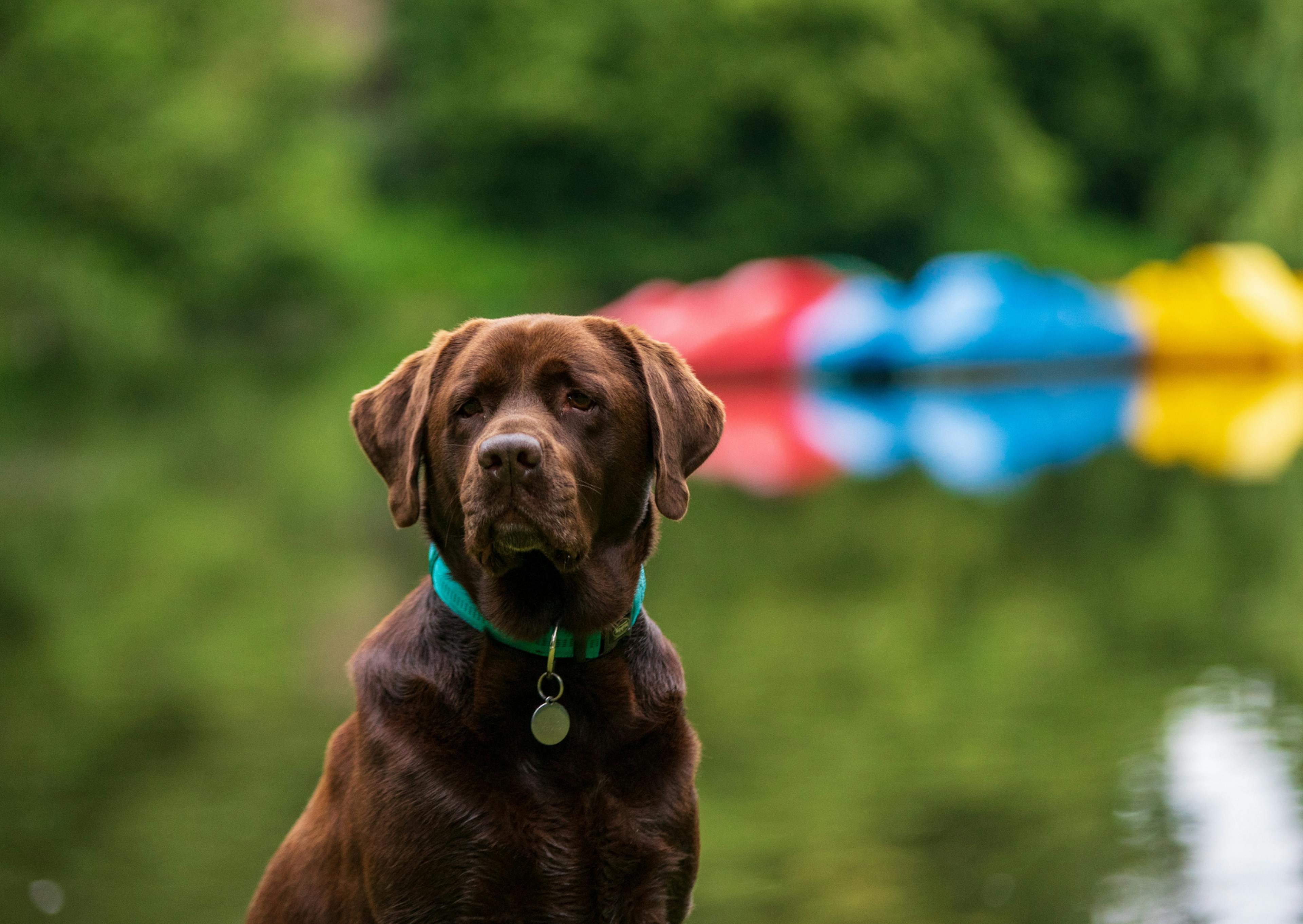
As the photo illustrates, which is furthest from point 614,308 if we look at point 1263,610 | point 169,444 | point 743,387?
point 1263,610

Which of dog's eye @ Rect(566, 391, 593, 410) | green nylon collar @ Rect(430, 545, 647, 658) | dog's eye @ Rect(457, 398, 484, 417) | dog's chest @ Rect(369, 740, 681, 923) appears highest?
dog's eye @ Rect(566, 391, 593, 410)

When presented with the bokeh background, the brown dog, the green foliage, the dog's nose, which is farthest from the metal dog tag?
the green foliage

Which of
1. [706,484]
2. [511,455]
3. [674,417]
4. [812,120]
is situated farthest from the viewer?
[812,120]

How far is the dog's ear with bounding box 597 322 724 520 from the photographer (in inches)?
141

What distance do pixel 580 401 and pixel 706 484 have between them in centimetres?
1130

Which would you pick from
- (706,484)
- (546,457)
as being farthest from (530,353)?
(706,484)

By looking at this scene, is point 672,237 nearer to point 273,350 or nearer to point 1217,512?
point 273,350

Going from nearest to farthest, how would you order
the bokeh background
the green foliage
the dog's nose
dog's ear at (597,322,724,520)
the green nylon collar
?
the dog's nose → the green nylon collar → dog's ear at (597,322,724,520) → the bokeh background → the green foliage

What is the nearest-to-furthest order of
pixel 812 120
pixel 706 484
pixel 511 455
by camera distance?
pixel 511 455
pixel 706 484
pixel 812 120

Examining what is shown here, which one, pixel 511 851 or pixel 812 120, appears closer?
pixel 511 851

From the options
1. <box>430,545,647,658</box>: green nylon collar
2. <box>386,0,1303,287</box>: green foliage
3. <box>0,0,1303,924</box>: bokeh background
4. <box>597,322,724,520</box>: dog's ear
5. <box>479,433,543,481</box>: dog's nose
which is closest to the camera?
<box>479,433,543,481</box>: dog's nose

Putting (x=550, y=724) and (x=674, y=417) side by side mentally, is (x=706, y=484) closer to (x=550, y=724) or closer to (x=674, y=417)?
(x=674, y=417)

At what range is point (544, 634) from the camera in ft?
11.3

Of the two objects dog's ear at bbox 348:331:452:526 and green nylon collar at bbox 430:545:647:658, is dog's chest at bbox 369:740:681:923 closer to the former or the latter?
green nylon collar at bbox 430:545:647:658
